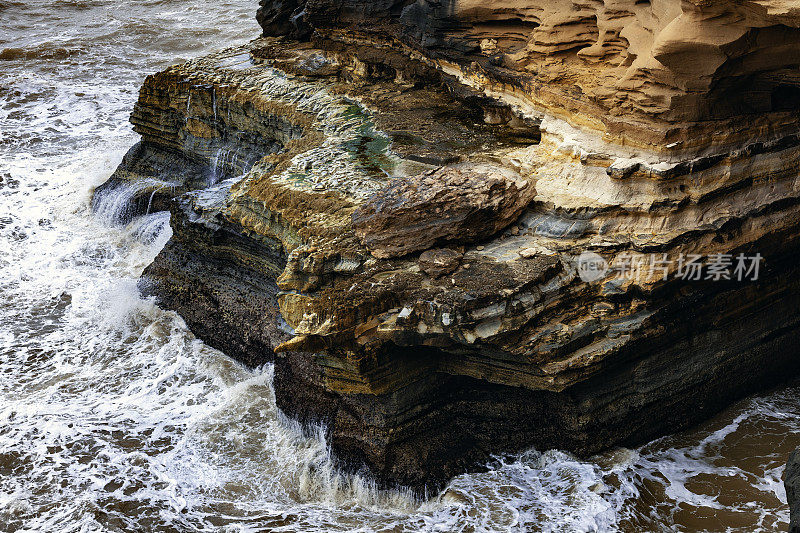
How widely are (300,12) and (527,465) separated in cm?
749

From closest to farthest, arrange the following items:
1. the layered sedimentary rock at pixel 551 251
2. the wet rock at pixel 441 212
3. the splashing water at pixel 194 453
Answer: the layered sedimentary rock at pixel 551 251
the splashing water at pixel 194 453
the wet rock at pixel 441 212

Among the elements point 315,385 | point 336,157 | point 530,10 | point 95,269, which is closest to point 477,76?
point 530,10

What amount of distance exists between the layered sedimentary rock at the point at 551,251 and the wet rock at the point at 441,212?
0.02 m

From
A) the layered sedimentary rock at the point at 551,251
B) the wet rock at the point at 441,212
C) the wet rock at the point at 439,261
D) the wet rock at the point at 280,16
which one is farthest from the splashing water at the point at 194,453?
the wet rock at the point at 280,16

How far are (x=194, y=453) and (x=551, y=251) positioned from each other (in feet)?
11.1

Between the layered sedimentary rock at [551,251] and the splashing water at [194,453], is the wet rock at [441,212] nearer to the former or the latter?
the layered sedimentary rock at [551,251]

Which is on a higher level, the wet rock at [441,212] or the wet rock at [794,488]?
the wet rock at [441,212]

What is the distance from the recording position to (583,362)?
606 centimetres

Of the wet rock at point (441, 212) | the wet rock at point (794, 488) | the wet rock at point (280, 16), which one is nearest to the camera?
the wet rock at point (794, 488)

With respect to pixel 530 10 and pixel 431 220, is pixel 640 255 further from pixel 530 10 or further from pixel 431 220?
pixel 530 10

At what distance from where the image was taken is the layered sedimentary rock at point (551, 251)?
613 cm

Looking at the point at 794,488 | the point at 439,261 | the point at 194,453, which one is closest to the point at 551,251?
the point at 439,261

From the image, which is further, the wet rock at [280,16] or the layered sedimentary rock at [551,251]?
the wet rock at [280,16]

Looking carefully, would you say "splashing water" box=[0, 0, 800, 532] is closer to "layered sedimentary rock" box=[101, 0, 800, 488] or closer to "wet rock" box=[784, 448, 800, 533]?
"layered sedimentary rock" box=[101, 0, 800, 488]
